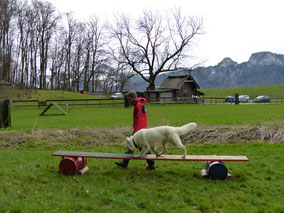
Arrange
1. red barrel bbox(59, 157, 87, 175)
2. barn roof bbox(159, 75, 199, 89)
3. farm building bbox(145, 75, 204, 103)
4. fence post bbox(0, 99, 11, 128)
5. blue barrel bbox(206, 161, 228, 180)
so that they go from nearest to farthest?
blue barrel bbox(206, 161, 228, 180) < red barrel bbox(59, 157, 87, 175) < fence post bbox(0, 99, 11, 128) < farm building bbox(145, 75, 204, 103) < barn roof bbox(159, 75, 199, 89)

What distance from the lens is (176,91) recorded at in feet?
146

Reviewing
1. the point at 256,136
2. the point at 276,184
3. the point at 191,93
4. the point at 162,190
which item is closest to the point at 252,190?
the point at 276,184

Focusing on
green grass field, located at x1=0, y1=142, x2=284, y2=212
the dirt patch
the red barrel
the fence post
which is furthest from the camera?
the fence post

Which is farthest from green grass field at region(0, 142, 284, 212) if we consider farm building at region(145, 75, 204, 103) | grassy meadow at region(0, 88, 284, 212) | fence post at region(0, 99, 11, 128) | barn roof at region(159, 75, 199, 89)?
barn roof at region(159, 75, 199, 89)

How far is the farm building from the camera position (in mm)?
42375

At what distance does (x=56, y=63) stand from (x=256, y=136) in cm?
5188

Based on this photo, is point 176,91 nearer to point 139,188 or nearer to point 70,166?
point 70,166

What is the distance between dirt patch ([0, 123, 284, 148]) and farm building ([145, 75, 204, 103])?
30.6 metres

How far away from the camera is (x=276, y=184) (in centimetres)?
499

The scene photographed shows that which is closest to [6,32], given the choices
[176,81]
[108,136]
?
[176,81]

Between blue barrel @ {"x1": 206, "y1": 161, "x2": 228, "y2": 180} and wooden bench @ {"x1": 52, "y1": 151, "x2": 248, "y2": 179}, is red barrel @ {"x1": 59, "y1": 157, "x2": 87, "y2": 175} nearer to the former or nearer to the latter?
wooden bench @ {"x1": 52, "y1": 151, "x2": 248, "y2": 179}

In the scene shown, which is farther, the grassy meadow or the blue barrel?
the blue barrel

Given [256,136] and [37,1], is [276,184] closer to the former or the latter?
[256,136]

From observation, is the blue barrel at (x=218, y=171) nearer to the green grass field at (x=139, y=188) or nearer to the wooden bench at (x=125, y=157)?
the wooden bench at (x=125, y=157)
